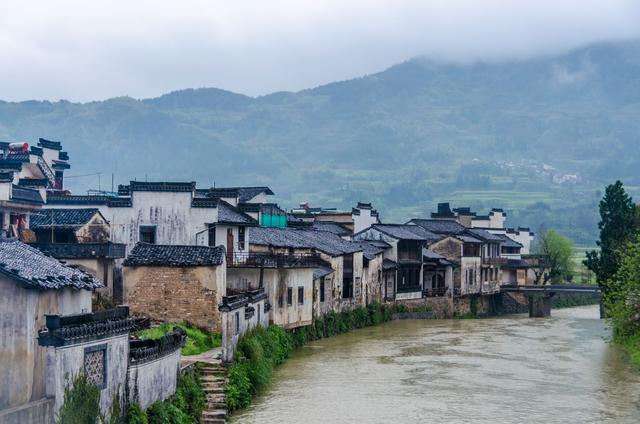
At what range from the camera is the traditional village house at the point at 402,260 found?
3258 inches

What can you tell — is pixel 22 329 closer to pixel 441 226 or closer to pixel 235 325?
pixel 235 325

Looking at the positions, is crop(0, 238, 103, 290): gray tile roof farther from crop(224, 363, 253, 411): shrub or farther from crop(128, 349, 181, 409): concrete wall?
crop(224, 363, 253, 411): shrub

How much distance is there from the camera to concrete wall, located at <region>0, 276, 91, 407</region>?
82.3 feet

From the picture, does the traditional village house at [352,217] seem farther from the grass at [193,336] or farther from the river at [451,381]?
the grass at [193,336]

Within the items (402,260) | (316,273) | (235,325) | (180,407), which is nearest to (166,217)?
(235,325)

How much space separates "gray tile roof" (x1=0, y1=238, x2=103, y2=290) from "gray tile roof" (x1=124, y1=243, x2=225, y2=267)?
12013 millimetres

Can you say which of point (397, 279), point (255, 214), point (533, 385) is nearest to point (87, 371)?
point (533, 385)

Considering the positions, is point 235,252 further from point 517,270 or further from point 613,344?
point 517,270

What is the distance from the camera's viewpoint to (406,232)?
291 ft

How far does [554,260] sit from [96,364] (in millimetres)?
97493

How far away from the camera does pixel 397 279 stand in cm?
8375

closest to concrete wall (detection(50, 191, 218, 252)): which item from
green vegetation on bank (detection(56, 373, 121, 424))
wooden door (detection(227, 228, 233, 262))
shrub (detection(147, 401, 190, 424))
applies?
wooden door (detection(227, 228, 233, 262))

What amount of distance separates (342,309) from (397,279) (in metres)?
15.2

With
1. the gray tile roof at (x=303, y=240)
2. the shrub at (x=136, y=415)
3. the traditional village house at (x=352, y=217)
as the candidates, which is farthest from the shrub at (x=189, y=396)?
the traditional village house at (x=352, y=217)
